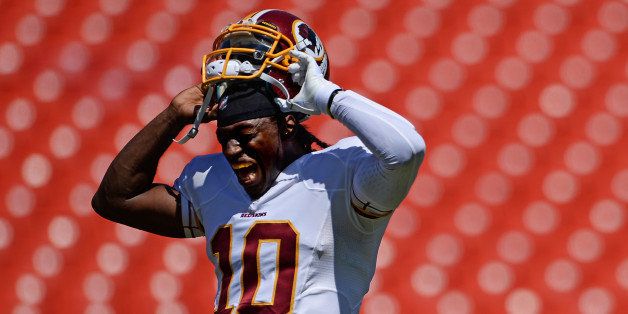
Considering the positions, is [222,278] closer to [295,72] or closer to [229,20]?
[295,72]

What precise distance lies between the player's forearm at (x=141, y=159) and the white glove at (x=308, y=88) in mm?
204

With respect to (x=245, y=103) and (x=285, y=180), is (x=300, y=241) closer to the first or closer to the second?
(x=285, y=180)

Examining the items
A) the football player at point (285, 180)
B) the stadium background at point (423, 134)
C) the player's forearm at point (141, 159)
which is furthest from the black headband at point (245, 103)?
the stadium background at point (423, 134)

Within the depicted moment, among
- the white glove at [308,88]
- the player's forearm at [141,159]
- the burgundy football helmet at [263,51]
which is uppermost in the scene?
the burgundy football helmet at [263,51]

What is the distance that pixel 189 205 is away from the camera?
1.67m

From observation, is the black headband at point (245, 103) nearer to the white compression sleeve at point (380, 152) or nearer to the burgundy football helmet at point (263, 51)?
the burgundy football helmet at point (263, 51)

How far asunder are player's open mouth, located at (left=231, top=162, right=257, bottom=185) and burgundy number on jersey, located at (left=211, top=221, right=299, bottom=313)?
0.06 metres

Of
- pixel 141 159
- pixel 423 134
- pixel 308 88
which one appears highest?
pixel 308 88

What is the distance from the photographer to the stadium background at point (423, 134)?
2939mm

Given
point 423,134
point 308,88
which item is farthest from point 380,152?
point 423,134

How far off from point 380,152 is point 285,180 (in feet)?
0.66

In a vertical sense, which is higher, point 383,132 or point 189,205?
point 383,132

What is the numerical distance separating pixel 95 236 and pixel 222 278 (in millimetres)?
1560

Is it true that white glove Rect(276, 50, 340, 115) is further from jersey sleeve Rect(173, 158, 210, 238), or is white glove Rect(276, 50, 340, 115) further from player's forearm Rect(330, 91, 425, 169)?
jersey sleeve Rect(173, 158, 210, 238)
